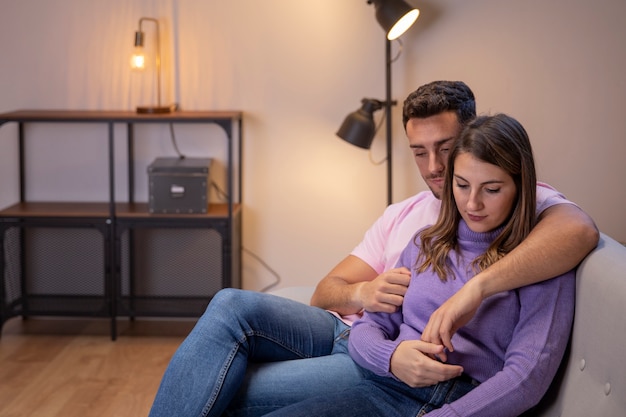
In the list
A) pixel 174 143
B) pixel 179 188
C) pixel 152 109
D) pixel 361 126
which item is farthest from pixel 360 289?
pixel 174 143

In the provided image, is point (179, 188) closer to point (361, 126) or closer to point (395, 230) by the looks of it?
point (361, 126)

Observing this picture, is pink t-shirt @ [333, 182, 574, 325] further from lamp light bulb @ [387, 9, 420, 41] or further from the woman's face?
lamp light bulb @ [387, 9, 420, 41]

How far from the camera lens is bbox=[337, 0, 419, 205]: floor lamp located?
12.3 ft

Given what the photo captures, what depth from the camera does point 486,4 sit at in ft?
13.3

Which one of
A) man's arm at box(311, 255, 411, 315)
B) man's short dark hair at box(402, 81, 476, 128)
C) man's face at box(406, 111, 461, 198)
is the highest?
man's short dark hair at box(402, 81, 476, 128)

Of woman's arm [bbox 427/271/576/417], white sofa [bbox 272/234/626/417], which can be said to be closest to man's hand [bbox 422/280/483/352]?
woman's arm [bbox 427/271/576/417]

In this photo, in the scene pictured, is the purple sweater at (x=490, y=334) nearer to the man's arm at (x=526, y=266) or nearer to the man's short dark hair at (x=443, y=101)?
the man's arm at (x=526, y=266)

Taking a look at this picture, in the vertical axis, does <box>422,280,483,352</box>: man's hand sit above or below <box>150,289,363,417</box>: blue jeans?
above

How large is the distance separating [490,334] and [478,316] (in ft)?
0.15

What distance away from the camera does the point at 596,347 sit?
5.71 ft

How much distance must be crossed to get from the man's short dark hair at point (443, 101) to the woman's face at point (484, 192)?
37 centimetres

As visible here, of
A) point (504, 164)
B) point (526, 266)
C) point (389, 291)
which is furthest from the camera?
point (389, 291)

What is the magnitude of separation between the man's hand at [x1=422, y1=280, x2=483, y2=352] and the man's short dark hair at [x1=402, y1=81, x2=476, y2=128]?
613 mm

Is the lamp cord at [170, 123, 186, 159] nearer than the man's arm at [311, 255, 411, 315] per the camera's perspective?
No
